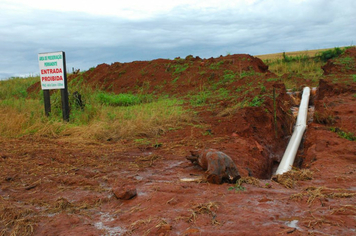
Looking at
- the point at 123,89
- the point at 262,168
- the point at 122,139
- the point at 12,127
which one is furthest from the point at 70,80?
the point at 262,168

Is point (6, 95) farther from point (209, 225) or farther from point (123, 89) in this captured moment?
point (209, 225)

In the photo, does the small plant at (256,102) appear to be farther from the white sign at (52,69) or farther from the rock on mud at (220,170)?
the white sign at (52,69)

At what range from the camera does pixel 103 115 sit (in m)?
8.85

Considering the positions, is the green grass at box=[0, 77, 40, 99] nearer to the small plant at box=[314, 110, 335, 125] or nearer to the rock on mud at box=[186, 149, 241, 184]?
the small plant at box=[314, 110, 335, 125]

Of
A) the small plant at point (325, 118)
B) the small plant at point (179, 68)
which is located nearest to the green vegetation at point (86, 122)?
the small plant at point (325, 118)

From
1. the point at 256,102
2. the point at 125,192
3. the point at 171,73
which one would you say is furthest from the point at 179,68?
the point at 125,192

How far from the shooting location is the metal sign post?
337 inches

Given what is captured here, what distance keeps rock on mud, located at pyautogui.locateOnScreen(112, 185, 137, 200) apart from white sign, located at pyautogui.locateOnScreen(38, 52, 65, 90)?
220 inches

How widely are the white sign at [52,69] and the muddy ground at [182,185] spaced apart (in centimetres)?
216

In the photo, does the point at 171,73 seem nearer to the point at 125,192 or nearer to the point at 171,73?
the point at 171,73

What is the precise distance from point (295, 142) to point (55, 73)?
6301 mm

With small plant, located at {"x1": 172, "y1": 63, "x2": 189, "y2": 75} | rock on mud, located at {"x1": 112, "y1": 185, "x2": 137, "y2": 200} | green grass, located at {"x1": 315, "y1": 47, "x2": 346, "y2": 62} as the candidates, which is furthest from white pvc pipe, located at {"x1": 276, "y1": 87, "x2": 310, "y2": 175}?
green grass, located at {"x1": 315, "y1": 47, "x2": 346, "y2": 62}

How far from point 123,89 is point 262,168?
37.6 ft

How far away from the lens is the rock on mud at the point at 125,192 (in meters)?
3.74
